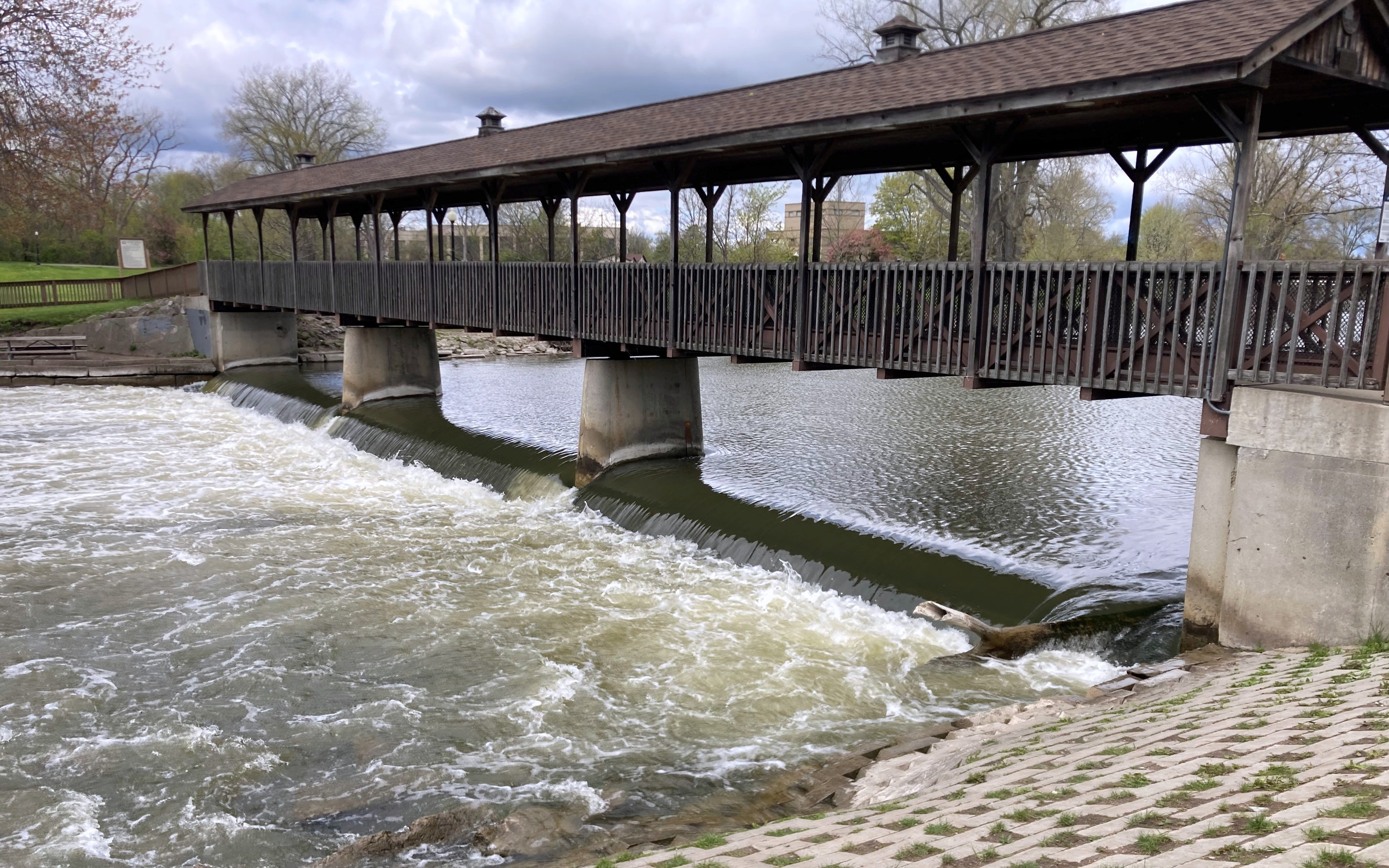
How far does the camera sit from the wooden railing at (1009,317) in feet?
23.5

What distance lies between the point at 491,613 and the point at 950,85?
24.3 ft

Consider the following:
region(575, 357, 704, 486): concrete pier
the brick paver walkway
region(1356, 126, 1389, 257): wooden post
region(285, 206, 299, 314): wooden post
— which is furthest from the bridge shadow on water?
region(285, 206, 299, 314): wooden post

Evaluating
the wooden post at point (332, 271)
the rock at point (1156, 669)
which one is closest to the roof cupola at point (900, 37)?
the rock at point (1156, 669)

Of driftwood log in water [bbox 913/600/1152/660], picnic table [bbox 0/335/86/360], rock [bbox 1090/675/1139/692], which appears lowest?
driftwood log in water [bbox 913/600/1152/660]

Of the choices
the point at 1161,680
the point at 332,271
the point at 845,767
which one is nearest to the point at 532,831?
the point at 845,767

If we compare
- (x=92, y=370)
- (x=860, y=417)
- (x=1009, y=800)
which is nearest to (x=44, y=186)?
(x=92, y=370)

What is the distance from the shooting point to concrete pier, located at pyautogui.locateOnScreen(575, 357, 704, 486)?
1516 cm

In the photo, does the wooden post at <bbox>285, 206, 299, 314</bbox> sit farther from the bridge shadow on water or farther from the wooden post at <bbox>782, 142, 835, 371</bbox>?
the wooden post at <bbox>782, 142, 835, 371</bbox>

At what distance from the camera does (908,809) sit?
472 cm

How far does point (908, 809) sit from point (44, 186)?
31195mm

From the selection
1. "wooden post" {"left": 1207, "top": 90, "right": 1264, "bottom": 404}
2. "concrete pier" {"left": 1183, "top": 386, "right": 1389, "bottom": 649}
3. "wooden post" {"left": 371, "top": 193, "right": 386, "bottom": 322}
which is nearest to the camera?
"concrete pier" {"left": 1183, "top": 386, "right": 1389, "bottom": 649}

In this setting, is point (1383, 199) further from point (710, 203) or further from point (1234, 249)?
point (710, 203)

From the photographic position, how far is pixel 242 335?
30719mm

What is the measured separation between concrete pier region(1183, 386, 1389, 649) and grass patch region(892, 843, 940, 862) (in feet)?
14.7
